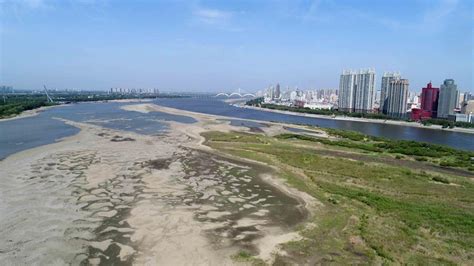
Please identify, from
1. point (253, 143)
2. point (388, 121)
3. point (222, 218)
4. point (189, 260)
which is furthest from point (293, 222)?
point (388, 121)

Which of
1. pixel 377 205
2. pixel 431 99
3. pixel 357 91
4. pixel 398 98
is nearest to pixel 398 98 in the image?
pixel 398 98

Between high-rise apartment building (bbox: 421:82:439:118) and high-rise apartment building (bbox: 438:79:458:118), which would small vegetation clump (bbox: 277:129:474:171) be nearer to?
high-rise apartment building (bbox: 438:79:458:118)

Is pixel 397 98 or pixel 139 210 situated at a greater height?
pixel 397 98

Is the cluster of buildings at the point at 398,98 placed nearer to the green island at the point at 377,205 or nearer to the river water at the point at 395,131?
the river water at the point at 395,131

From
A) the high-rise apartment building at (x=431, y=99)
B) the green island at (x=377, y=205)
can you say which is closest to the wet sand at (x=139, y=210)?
the green island at (x=377, y=205)

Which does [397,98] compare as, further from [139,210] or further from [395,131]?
[139,210]

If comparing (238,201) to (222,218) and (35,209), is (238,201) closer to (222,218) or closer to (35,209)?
(222,218)
